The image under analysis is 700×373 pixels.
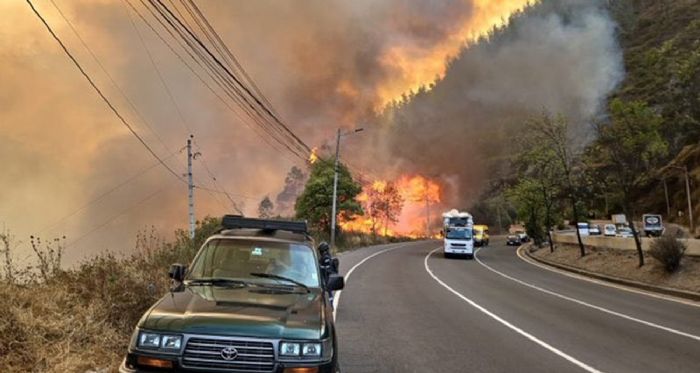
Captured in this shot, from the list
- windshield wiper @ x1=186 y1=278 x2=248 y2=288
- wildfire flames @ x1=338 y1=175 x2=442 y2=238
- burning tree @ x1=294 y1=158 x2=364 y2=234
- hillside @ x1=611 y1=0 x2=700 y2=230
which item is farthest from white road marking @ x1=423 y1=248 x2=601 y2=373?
wildfire flames @ x1=338 y1=175 x2=442 y2=238

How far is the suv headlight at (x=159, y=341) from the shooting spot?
4285 mm

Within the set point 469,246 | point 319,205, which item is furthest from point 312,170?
point 469,246

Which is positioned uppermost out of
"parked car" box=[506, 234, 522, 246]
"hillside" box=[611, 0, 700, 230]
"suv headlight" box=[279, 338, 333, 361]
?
"hillside" box=[611, 0, 700, 230]

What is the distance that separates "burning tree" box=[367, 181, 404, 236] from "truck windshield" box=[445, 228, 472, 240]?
42.6m

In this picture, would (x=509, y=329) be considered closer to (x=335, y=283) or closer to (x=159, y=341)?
(x=335, y=283)

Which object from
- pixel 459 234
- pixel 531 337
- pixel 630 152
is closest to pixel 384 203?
pixel 459 234

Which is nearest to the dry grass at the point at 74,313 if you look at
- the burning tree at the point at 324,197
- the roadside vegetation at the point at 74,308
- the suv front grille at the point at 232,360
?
the roadside vegetation at the point at 74,308

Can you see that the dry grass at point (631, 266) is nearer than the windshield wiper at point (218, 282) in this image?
No

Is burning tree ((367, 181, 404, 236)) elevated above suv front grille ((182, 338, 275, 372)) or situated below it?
above

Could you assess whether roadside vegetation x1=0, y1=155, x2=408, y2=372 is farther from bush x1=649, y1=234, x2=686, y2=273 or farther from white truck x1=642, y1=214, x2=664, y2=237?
white truck x1=642, y1=214, x2=664, y2=237

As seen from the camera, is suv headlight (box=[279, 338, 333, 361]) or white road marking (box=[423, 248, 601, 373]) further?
white road marking (box=[423, 248, 601, 373])

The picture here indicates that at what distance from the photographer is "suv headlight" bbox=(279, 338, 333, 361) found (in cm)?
429

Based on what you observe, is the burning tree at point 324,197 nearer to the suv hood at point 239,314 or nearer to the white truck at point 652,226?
the white truck at point 652,226

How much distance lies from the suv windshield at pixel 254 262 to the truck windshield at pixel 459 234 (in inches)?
1218
